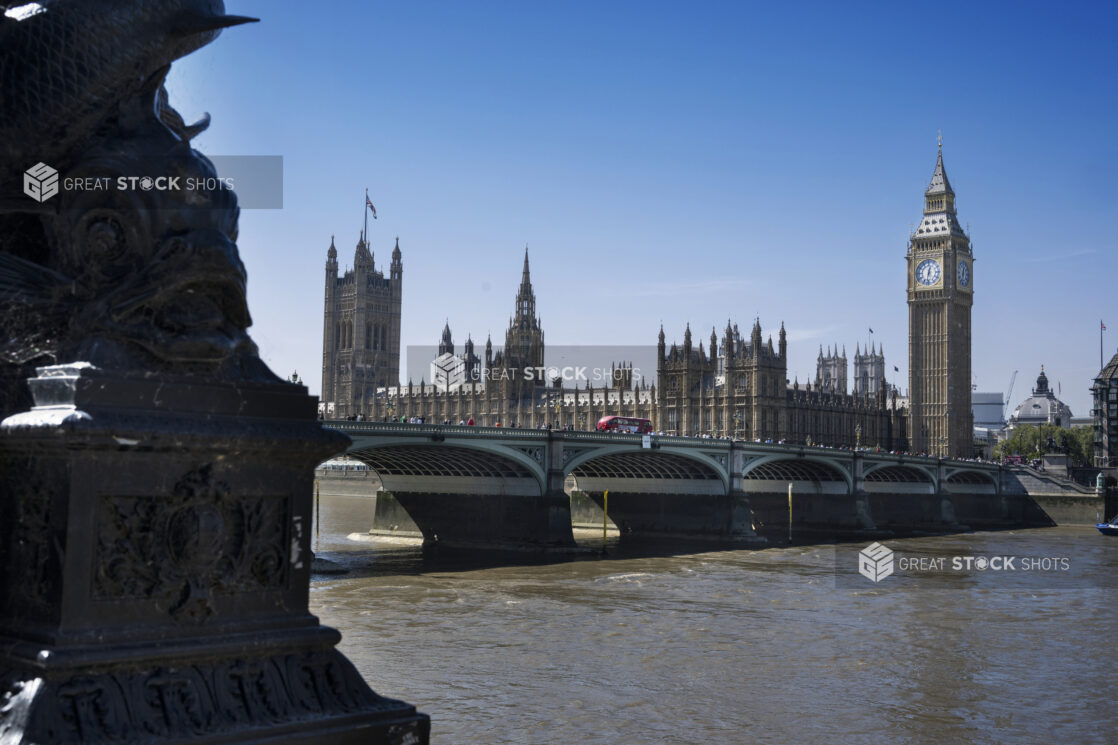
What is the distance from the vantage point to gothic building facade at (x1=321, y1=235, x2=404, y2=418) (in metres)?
132

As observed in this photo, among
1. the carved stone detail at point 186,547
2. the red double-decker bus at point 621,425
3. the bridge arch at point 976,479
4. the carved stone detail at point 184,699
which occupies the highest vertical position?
the red double-decker bus at point 621,425

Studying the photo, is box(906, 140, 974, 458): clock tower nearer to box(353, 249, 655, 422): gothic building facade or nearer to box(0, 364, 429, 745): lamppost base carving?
box(353, 249, 655, 422): gothic building facade

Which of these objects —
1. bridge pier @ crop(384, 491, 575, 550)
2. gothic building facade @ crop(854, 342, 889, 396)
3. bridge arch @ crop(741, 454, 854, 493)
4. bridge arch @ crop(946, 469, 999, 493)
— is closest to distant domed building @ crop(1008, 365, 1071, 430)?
gothic building facade @ crop(854, 342, 889, 396)

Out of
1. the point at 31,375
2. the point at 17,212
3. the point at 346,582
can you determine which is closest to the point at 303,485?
the point at 31,375

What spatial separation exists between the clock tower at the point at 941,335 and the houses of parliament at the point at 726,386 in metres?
0.12

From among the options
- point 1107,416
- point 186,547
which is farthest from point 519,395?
point 186,547

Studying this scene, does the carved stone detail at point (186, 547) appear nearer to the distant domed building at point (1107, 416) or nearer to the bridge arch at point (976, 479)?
the bridge arch at point (976, 479)

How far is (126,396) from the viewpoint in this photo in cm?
376

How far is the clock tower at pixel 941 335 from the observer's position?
104m

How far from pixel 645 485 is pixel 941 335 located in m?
64.0

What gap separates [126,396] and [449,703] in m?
11.5

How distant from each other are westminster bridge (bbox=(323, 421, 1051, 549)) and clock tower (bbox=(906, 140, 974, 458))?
33.0 meters

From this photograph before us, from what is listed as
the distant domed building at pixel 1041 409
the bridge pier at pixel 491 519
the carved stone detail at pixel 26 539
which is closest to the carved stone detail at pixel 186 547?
the carved stone detail at pixel 26 539

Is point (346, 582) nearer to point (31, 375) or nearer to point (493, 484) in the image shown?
point (493, 484)
